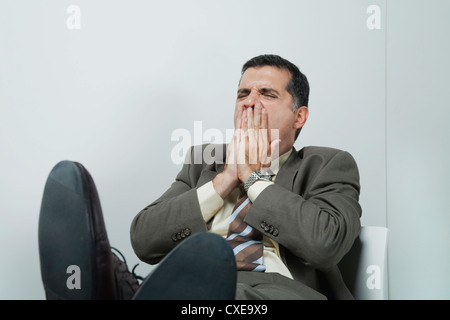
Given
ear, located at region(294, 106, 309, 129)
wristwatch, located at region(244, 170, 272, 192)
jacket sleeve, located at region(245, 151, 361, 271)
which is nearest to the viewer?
jacket sleeve, located at region(245, 151, 361, 271)

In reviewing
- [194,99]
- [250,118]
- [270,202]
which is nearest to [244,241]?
[270,202]

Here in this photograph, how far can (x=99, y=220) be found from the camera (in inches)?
41.8

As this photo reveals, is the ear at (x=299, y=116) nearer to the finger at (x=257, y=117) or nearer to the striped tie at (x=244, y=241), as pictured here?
the finger at (x=257, y=117)

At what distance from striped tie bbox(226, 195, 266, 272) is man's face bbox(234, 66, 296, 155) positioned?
0.90 ft

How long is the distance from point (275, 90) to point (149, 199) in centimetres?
88

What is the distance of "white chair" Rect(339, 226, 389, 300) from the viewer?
143cm

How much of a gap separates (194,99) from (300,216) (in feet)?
3.36

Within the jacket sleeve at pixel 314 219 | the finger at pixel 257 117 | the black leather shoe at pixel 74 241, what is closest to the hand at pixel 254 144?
the finger at pixel 257 117

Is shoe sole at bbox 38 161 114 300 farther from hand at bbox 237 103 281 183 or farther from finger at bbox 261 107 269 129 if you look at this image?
finger at bbox 261 107 269 129

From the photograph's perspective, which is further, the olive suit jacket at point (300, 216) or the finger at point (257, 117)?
the finger at point (257, 117)

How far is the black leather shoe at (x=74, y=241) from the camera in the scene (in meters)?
1.05

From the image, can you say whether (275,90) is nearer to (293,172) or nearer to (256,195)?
(293,172)

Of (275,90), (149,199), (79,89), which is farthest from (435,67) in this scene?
(79,89)

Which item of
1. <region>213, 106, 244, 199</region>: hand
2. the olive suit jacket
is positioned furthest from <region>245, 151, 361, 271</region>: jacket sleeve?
<region>213, 106, 244, 199</region>: hand
